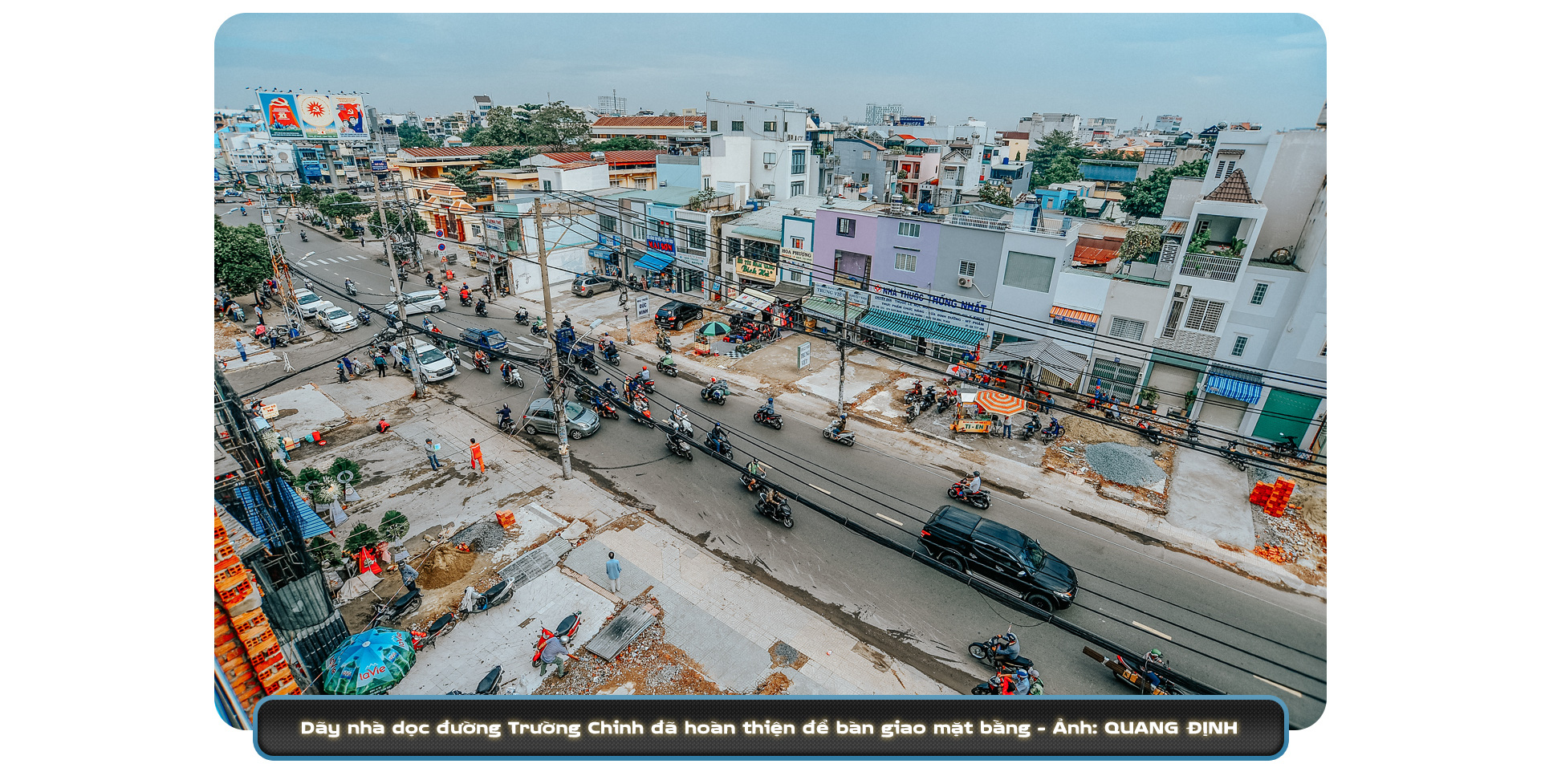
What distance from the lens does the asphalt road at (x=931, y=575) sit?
1212 cm

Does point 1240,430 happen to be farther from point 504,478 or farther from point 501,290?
point 501,290

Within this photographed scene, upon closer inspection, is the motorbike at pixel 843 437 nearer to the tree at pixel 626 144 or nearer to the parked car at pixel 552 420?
the parked car at pixel 552 420

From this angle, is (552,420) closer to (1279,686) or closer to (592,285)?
(592,285)

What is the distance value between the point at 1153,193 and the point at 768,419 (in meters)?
43.4

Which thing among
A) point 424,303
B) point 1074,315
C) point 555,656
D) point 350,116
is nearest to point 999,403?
point 1074,315

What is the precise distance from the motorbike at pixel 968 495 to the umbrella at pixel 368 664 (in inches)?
561

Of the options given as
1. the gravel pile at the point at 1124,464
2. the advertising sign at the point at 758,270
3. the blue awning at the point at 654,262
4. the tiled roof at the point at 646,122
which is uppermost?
the tiled roof at the point at 646,122

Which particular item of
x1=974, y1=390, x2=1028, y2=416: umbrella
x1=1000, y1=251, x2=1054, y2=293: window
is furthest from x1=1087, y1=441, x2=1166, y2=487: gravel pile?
x1=1000, y1=251, x2=1054, y2=293: window

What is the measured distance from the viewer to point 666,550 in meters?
14.7

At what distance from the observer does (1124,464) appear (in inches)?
791

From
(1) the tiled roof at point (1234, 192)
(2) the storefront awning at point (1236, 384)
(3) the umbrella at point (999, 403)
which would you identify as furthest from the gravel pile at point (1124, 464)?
(1) the tiled roof at point (1234, 192)

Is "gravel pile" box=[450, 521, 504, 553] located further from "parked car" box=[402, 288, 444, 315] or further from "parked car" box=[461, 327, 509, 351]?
"parked car" box=[402, 288, 444, 315]

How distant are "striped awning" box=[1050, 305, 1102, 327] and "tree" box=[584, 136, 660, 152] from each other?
179 ft

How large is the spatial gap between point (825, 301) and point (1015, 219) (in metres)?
10.0
